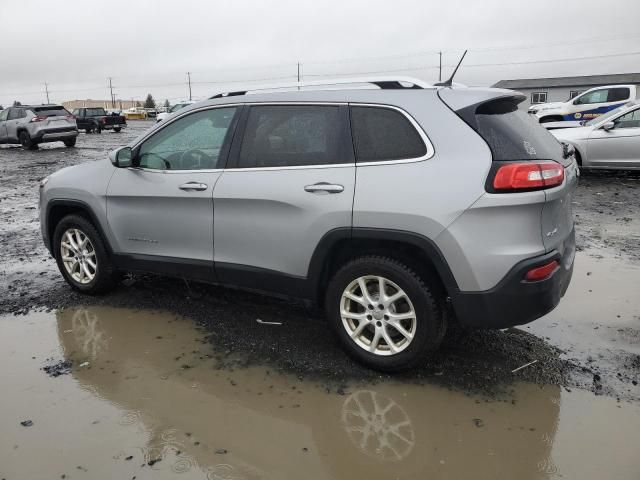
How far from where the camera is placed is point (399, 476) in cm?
266

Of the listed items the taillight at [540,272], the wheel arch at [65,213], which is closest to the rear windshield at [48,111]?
the wheel arch at [65,213]

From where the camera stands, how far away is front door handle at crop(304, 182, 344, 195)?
3489 mm

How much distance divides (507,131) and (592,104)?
18548mm

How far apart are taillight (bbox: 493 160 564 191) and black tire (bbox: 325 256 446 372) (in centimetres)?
74

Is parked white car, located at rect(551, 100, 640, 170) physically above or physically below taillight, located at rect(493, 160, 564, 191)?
below

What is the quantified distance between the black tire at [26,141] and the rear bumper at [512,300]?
22.8m

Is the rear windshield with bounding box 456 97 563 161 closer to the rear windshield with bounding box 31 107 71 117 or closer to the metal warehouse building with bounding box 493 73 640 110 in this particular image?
the rear windshield with bounding box 31 107 71 117

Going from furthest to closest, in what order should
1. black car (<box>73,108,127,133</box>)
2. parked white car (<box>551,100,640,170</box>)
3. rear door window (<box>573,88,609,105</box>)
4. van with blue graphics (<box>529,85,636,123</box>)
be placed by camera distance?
black car (<box>73,108,127,133</box>) → rear door window (<box>573,88,609,105</box>) → van with blue graphics (<box>529,85,636,123</box>) → parked white car (<box>551,100,640,170</box>)

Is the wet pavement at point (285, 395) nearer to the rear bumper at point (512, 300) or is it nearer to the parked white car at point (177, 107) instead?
the rear bumper at point (512, 300)

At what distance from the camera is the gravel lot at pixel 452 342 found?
359 cm

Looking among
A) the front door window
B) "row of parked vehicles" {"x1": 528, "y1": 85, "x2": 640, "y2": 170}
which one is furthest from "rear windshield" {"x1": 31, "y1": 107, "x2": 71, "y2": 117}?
the front door window

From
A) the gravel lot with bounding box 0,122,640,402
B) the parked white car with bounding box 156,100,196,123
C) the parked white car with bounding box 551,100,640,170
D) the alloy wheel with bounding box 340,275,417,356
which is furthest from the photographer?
the parked white car with bounding box 551,100,640,170

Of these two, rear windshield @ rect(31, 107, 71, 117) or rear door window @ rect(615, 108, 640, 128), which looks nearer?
rear door window @ rect(615, 108, 640, 128)

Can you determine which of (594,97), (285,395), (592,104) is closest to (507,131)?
(285,395)
